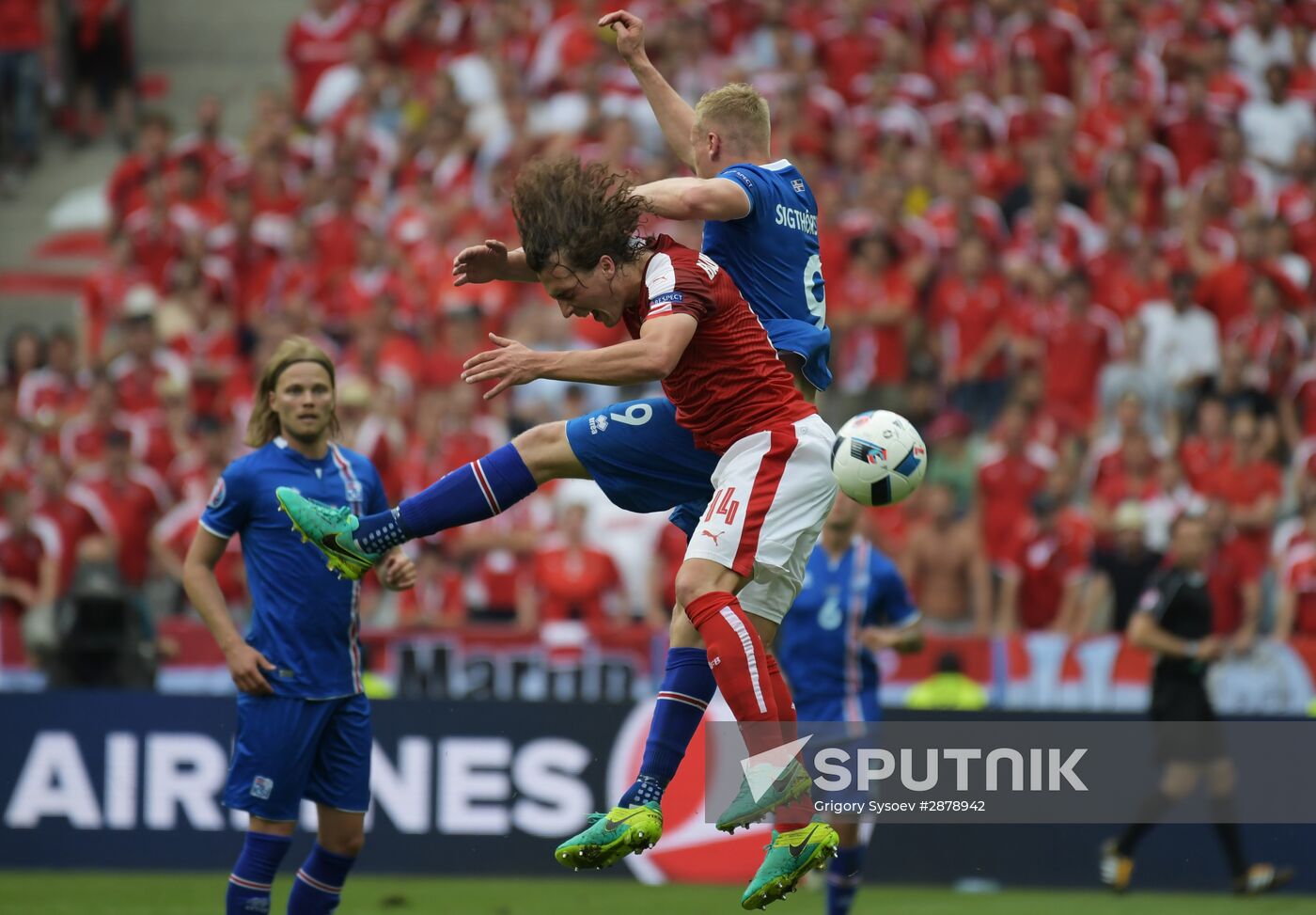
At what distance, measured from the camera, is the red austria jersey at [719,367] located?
747cm

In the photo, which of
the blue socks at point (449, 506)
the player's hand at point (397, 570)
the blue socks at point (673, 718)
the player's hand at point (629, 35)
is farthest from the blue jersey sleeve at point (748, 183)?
the player's hand at point (397, 570)

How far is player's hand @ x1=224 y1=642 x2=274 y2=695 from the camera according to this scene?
839 cm

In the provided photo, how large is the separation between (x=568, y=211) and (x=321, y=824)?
3.20m

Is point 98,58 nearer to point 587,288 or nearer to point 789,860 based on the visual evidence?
point 587,288

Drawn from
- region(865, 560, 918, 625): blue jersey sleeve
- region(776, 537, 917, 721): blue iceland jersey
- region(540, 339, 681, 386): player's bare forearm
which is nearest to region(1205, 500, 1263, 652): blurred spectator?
region(865, 560, 918, 625): blue jersey sleeve

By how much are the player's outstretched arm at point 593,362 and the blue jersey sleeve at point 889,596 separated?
172 inches

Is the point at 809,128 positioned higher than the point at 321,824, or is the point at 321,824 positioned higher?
the point at 809,128

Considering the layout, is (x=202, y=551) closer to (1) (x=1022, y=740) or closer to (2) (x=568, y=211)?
(2) (x=568, y=211)

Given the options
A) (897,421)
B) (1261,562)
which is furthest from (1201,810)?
(897,421)

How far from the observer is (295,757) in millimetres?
8430

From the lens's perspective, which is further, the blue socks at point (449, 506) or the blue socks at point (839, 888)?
the blue socks at point (839, 888)

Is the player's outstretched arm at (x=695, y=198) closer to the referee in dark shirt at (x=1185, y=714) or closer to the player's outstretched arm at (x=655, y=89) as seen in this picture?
the player's outstretched arm at (x=655, y=89)

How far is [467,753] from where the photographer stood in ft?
42.1

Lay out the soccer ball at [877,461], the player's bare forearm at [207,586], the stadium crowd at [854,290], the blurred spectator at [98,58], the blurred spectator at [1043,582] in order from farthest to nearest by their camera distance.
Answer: the blurred spectator at [98,58]
the stadium crowd at [854,290]
the blurred spectator at [1043,582]
the player's bare forearm at [207,586]
the soccer ball at [877,461]
